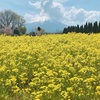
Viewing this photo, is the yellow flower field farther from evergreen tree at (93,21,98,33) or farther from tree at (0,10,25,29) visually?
tree at (0,10,25,29)

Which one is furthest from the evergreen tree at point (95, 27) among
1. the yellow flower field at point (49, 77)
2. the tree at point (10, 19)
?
the tree at point (10, 19)

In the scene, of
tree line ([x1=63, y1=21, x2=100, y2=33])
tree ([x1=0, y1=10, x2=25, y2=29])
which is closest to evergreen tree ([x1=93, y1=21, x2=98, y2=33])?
tree line ([x1=63, y1=21, x2=100, y2=33])

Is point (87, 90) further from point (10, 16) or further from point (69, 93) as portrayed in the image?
point (10, 16)

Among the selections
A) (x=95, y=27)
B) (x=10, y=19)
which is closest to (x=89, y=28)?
(x=95, y=27)

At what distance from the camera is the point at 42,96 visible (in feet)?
24.7

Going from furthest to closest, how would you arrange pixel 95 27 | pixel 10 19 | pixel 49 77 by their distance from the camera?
pixel 10 19, pixel 95 27, pixel 49 77

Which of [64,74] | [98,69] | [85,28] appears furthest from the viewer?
[85,28]

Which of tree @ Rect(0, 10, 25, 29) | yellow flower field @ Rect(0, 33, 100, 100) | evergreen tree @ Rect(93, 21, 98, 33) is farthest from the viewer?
tree @ Rect(0, 10, 25, 29)

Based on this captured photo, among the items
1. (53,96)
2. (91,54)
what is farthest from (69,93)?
(91,54)

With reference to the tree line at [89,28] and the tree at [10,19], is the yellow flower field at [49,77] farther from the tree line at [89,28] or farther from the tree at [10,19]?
the tree at [10,19]

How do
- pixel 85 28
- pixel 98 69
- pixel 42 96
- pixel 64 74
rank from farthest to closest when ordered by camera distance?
pixel 85 28
pixel 98 69
pixel 64 74
pixel 42 96

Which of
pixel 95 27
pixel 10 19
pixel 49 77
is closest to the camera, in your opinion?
pixel 49 77

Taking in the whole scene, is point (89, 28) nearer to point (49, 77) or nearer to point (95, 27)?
point (95, 27)

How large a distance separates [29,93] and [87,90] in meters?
1.49
